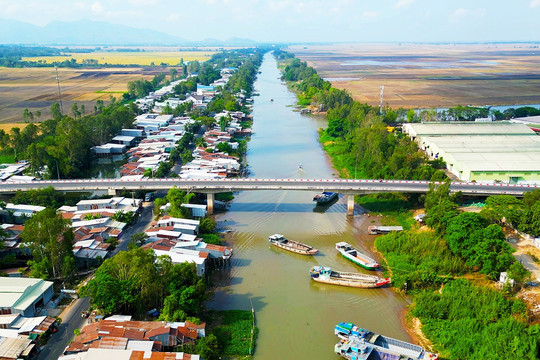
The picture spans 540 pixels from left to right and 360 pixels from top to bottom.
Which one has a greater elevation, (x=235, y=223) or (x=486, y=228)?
(x=486, y=228)

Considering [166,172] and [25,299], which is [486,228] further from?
[166,172]

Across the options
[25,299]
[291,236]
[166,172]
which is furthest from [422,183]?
[25,299]

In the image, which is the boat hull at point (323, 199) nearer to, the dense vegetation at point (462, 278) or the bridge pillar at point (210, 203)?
the dense vegetation at point (462, 278)

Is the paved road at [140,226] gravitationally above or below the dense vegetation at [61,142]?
below

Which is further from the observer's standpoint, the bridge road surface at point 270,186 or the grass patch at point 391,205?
the bridge road surface at point 270,186

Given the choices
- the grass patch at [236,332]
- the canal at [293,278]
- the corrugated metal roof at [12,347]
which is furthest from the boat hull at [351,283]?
the corrugated metal roof at [12,347]

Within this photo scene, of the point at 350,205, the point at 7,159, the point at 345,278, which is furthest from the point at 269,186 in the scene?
the point at 7,159

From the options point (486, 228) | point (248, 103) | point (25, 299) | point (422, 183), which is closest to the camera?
point (25, 299)
